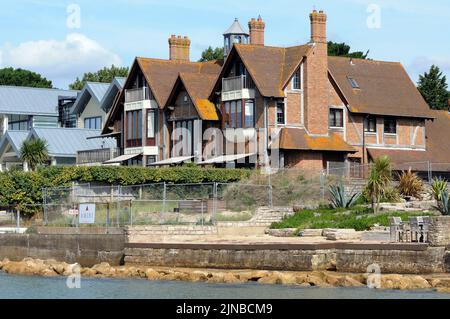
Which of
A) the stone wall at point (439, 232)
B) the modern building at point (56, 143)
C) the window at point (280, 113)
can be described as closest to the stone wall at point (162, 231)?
the stone wall at point (439, 232)

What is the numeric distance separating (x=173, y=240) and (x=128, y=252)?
2133 millimetres

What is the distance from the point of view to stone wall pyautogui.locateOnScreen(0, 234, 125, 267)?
46219mm

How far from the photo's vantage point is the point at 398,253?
36.6m

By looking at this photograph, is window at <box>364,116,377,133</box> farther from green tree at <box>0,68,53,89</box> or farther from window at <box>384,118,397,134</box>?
green tree at <box>0,68,53,89</box>

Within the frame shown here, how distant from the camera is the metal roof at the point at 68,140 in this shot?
8062cm

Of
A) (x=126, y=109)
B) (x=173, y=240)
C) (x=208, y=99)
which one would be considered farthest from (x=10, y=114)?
(x=173, y=240)

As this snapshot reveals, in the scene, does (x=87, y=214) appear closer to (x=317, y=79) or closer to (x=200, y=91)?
(x=200, y=91)

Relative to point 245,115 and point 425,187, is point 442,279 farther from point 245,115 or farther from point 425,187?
→ point 245,115

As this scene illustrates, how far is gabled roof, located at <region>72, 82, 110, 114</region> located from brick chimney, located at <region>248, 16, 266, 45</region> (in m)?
19.3

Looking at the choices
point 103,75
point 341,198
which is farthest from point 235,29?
point 103,75

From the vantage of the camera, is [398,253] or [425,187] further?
[425,187]

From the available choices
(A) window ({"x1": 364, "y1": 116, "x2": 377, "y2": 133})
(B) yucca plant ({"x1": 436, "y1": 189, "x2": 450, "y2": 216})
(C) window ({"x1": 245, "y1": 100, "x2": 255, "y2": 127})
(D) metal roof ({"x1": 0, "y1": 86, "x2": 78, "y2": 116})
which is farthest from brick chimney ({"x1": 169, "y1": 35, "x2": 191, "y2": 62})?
(B) yucca plant ({"x1": 436, "y1": 189, "x2": 450, "y2": 216})

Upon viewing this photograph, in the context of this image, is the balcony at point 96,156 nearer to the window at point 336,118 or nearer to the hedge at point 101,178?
the hedge at point 101,178
